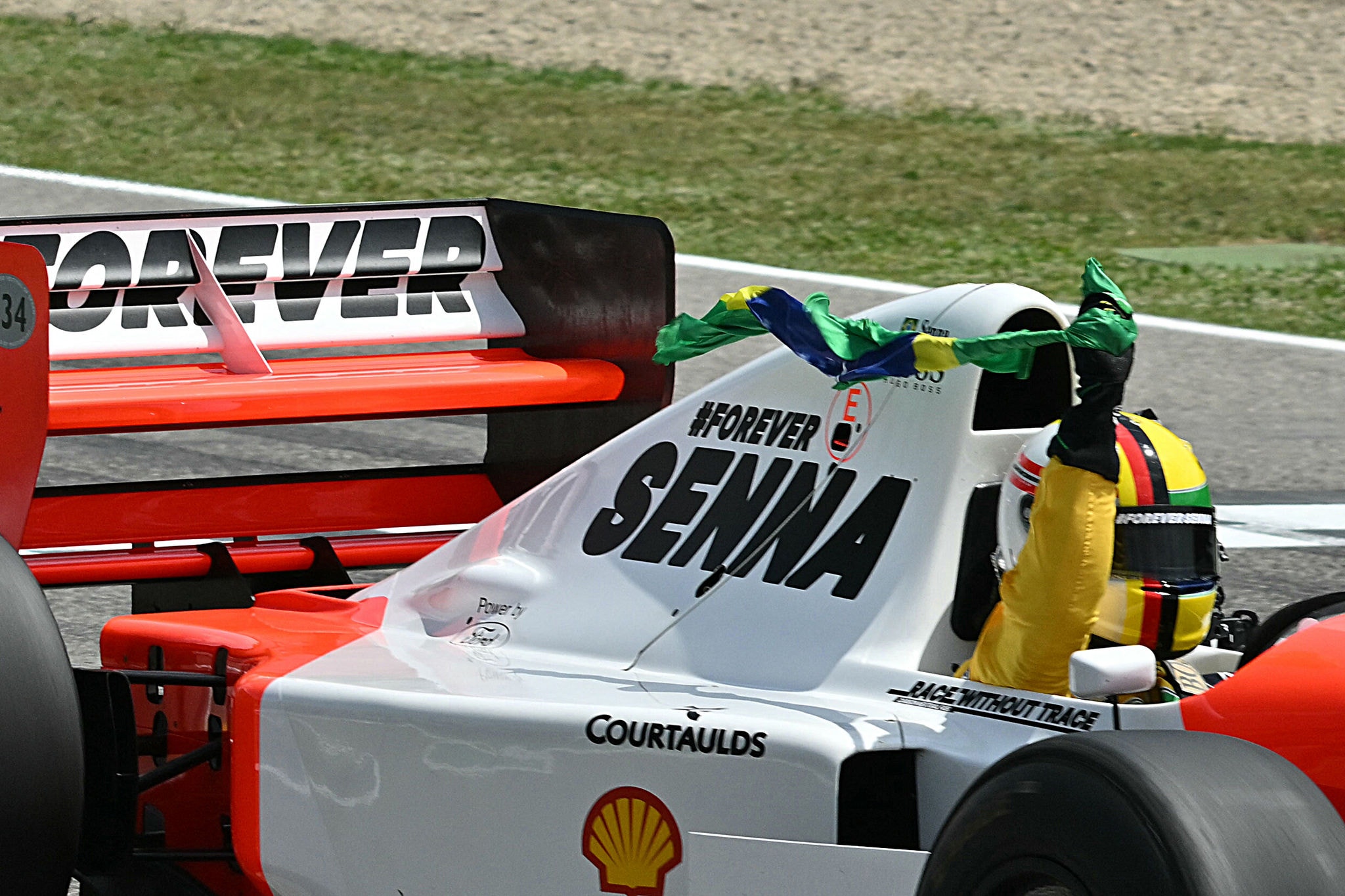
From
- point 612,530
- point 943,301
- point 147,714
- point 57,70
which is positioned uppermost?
point 943,301

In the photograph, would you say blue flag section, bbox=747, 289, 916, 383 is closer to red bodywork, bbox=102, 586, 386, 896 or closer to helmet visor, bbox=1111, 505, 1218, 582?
helmet visor, bbox=1111, 505, 1218, 582

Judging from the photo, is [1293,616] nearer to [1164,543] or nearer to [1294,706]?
[1164,543]

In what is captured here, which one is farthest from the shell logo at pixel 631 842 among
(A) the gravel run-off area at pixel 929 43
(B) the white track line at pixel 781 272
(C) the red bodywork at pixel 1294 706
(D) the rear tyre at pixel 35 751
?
(A) the gravel run-off area at pixel 929 43

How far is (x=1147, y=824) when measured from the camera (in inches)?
97.9

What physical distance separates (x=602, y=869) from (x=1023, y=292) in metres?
1.15

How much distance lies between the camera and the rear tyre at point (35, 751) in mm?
3479

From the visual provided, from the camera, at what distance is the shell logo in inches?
126

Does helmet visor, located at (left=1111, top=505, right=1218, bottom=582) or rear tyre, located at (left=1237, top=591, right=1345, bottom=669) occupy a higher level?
helmet visor, located at (left=1111, top=505, right=1218, bottom=582)

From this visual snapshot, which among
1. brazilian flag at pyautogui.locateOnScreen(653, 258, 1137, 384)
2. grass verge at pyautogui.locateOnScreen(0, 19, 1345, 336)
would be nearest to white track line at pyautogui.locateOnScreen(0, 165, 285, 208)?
grass verge at pyautogui.locateOnScreen(0, 19, 1345, 336)

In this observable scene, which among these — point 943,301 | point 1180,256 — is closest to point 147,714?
point 943,301

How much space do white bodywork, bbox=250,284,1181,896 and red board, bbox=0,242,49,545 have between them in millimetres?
705

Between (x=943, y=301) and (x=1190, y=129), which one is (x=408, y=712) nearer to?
(x=943, y=301)

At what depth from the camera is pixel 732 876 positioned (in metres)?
3.10

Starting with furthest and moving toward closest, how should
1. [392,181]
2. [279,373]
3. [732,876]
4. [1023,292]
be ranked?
[392,181], [279,373], [1023,292], [732,876]
